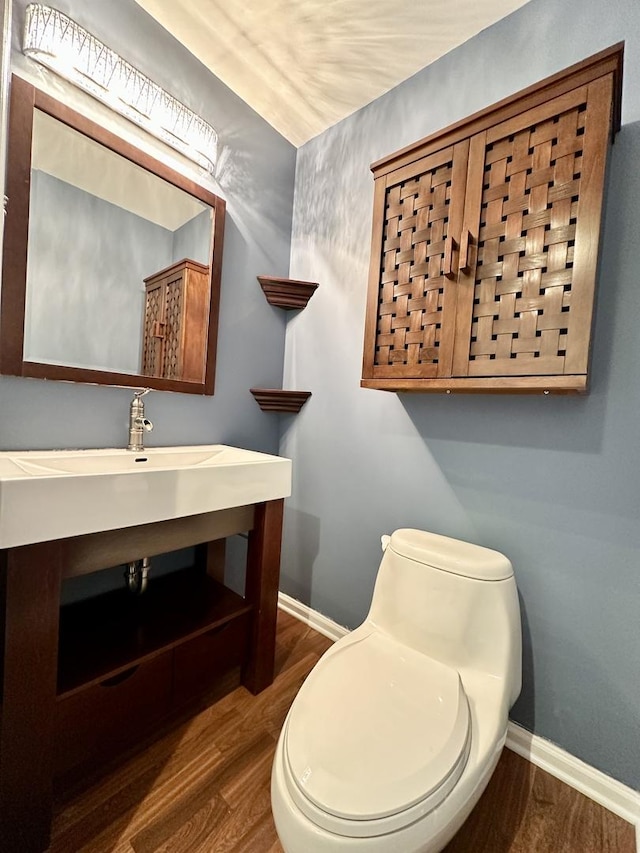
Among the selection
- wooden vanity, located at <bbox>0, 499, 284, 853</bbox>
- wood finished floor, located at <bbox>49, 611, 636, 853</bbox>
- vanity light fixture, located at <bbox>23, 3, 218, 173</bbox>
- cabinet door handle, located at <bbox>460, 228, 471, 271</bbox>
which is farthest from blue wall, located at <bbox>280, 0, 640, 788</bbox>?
vanity light fixture, located at <bbox>23, 3, 218, 173</bbox>

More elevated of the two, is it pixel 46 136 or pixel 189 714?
pixel 46 136


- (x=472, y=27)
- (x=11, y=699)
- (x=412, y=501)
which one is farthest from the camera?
(x=412, y=501)

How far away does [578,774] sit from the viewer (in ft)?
3.46

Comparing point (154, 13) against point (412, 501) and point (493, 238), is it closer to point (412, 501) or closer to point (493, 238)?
point (493, 238)

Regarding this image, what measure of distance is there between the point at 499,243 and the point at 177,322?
46.3 inches

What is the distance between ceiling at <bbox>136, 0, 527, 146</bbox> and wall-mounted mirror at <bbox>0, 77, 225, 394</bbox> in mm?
496

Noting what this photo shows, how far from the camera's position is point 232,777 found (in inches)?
40.9

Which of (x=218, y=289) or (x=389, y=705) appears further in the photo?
(x=218, y=289)

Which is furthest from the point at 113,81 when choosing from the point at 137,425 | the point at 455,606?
the point at 455,606

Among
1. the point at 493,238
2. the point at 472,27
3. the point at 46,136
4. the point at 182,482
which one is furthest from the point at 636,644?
the point at 46,136

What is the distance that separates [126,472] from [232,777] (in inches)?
37.8

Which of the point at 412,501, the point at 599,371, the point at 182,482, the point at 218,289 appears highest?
the point at 218,289

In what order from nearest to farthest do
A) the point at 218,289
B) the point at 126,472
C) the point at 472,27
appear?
the point at 126,472
the point at 472,27
the point at 218,289

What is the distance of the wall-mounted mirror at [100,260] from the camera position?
1055 millimetres
